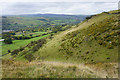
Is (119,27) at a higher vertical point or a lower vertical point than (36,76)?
higher

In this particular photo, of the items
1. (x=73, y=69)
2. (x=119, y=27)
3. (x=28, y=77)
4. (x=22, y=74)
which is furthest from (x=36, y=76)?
(x=119, y=27)

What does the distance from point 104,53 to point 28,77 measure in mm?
11726

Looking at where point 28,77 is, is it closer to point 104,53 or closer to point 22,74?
point 22,74

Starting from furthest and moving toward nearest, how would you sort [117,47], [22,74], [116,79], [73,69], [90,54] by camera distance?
[90,54]
[117,47]
[73,69]
[22,74]
[116,79]

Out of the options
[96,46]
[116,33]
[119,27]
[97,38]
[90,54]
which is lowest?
[90,54]

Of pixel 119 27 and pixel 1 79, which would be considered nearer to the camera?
pixel 1 79

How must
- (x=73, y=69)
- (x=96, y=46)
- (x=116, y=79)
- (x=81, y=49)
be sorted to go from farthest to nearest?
(x=81, y=49) < (x=96, y=46) < (x=73, y=69) < (x=116, y=79)

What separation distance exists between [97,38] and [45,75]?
46.2 feet

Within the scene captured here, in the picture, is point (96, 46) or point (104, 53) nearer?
point (104, 53)

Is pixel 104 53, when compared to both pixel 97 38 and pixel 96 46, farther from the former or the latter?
pixel 97 38

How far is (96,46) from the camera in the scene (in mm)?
15008

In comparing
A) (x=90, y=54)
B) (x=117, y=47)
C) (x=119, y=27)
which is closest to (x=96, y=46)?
(x=90, y=54)

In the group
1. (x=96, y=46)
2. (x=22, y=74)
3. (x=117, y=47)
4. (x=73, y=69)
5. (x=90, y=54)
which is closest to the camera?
(x=22, y=74)

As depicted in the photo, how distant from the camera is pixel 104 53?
12805 mm
